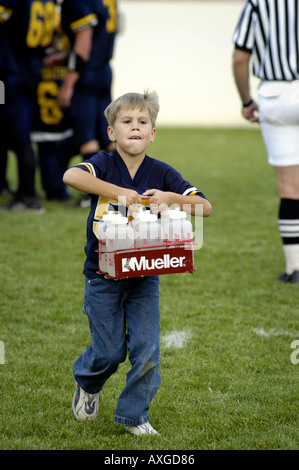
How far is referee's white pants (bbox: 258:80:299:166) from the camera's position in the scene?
4.46 m

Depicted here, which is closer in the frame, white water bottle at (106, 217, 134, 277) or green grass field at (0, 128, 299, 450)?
white water bottle at (106, 217, 134, 277)

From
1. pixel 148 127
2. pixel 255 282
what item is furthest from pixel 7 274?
pixel 148 127

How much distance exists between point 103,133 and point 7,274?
2741 millimetres

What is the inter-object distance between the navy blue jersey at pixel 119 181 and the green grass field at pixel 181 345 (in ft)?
2.22

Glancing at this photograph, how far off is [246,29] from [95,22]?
7.88ft

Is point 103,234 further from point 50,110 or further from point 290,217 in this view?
point 50,110

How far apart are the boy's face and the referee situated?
6.94 ft

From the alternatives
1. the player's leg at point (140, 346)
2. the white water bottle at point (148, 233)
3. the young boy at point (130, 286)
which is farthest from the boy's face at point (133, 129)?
the player's leg at point (140, 346)

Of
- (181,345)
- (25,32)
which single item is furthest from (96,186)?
(25,32)

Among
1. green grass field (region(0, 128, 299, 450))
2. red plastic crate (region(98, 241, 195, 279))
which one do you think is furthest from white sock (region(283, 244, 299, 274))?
red plastic crate (region(98, 241, 195, 279))

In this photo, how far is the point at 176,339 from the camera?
370 cm

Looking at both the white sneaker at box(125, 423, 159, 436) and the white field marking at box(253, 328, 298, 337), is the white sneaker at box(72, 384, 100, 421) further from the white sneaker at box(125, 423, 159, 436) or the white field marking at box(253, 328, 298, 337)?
the white field marking at box(253, 328, 298, 337)
